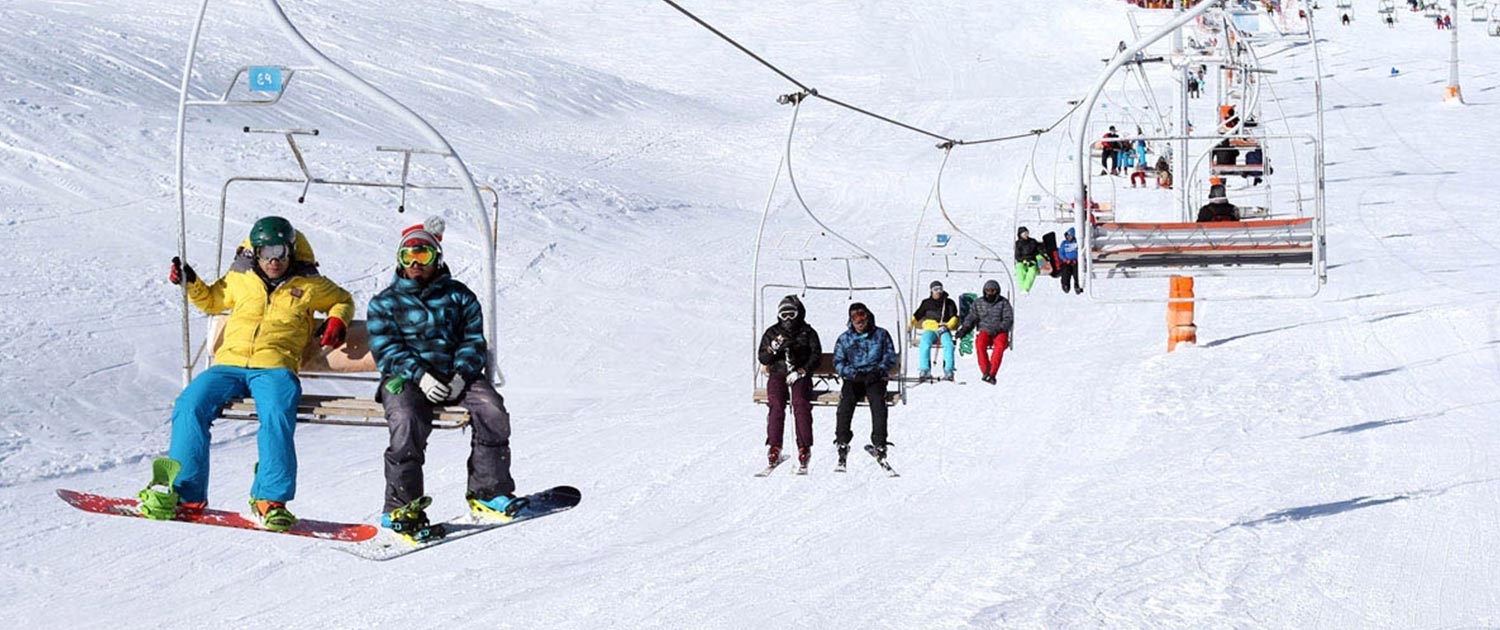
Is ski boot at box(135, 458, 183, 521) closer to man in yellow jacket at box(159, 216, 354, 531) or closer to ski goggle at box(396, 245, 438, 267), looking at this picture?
man in yellow jacket at box(159, 216, 354, 531)

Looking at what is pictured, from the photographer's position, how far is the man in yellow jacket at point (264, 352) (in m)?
7.66

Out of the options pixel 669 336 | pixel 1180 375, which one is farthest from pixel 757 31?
pixel 1180 375

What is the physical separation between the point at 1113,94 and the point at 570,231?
3069cm

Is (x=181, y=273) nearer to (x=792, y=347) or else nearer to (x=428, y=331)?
(x=428, y=331)

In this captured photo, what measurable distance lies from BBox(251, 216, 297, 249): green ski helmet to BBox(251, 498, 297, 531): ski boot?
1219 mm

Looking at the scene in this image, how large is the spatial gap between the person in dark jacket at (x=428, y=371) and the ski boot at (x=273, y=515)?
0.41m

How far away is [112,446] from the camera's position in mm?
17359

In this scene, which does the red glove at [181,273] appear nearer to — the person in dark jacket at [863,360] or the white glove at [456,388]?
the white glove at [456,388]

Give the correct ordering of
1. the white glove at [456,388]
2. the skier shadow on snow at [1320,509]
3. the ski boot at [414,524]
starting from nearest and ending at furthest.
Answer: the ski boot at [414,524] → the white glove at [456,388] → the skier shadow on snow at [1320,509]

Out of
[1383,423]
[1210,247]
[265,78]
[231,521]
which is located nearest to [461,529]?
[231,521]

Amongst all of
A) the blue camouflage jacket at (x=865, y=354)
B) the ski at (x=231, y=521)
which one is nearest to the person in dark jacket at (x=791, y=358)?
the blue camouflage jacket at (x=865, y=354)

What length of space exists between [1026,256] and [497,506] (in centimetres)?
1683

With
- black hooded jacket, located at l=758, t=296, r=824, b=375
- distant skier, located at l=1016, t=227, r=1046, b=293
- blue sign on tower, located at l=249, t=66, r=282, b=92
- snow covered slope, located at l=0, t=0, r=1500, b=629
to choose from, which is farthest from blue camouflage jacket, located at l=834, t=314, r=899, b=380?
distant skier, located at l=1016, t=227, r=1046, b=293

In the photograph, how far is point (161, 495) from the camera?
7539mm
